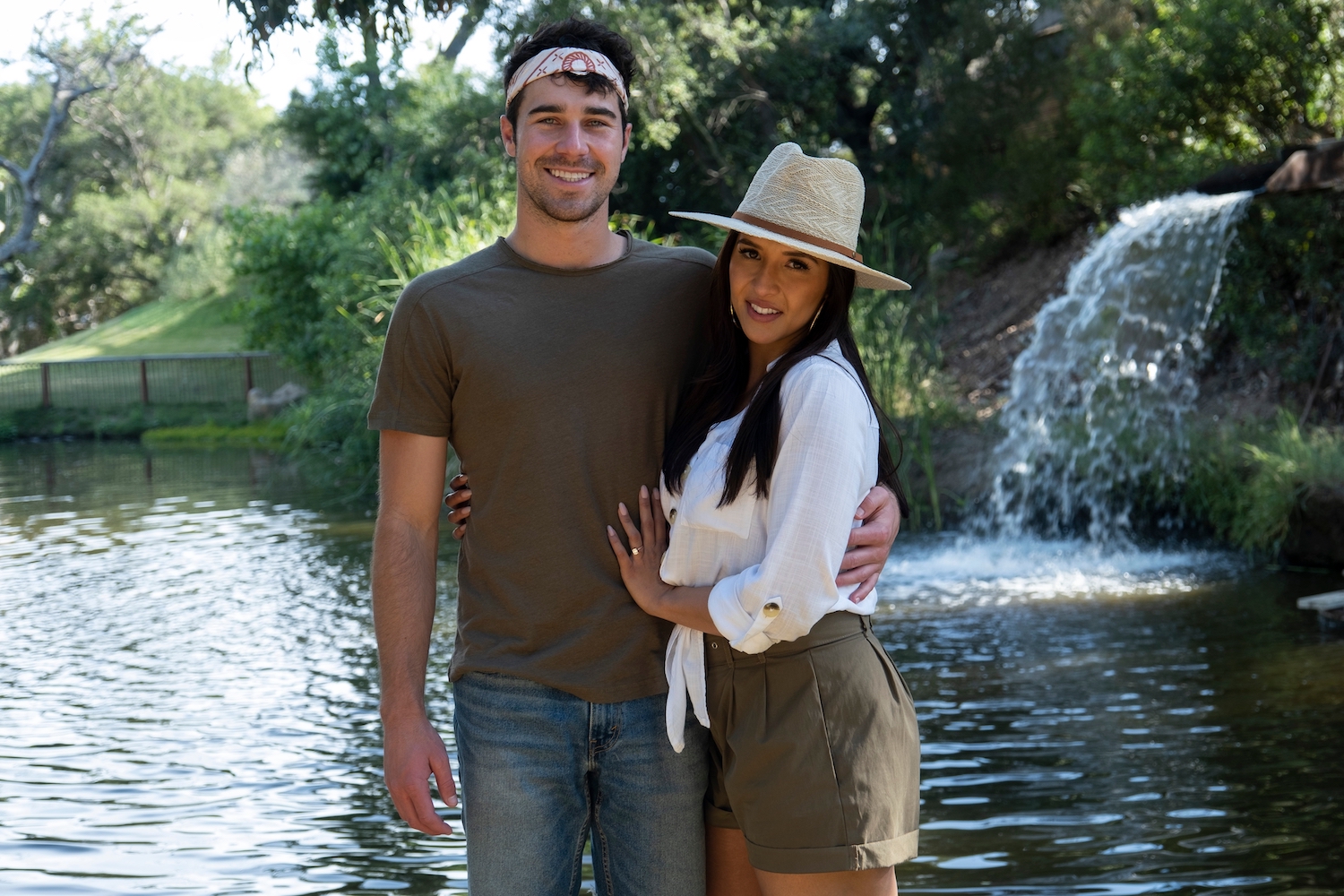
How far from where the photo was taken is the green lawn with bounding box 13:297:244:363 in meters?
28.9

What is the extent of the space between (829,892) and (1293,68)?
1002 centimetres

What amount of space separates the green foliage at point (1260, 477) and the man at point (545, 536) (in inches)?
247

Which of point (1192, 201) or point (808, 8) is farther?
point (808, 8)

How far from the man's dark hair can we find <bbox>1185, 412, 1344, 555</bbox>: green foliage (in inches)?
250

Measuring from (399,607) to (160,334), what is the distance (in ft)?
99.1

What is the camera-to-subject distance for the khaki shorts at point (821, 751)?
1.90 metres

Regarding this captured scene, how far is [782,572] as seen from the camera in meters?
1.86

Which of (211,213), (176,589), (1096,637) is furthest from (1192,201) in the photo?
(211,213)

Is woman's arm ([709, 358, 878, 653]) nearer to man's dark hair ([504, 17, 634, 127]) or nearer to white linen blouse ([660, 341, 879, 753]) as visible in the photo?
white linen blouse ([660, 341, 879, 753])

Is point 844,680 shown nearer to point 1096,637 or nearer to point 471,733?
point 471,733

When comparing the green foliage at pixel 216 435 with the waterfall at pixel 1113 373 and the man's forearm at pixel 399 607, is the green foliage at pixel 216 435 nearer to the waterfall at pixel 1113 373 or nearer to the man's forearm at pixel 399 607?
the waterfall at pixel 1113 373

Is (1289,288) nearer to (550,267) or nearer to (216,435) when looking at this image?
(550,267)

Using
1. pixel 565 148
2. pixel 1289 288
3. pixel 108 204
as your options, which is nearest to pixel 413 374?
pixel 565 148

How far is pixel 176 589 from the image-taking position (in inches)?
337
